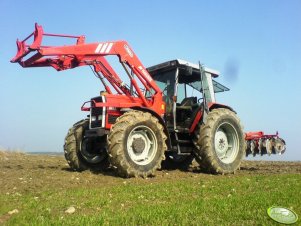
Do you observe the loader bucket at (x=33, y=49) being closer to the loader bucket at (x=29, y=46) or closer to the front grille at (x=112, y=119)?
the loader bucket at (x=29, y=46)

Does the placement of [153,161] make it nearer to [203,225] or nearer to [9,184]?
[9,184]

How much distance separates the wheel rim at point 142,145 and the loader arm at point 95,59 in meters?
1.25

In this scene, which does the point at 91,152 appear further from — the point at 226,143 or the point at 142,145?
the point at 226,143

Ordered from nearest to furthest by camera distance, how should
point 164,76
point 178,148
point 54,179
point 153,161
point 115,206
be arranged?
point 115,206 < point 54,179 < point 153,161 < point 178,148 < point 164,76

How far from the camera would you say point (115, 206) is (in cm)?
595

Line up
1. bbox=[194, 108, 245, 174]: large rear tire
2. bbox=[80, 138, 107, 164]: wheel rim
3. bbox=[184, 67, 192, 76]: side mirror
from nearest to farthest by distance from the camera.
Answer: bbox=[194, 108, 245, 174]: large rear tire < bbox=[80, 138, 107, 164]: wheel rim < bbox=[184, 67, 192, 76]: side mirror

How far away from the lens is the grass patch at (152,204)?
195 inches

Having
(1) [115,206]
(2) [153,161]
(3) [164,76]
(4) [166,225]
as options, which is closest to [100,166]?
(2) [153,161]

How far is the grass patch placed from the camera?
4.95m

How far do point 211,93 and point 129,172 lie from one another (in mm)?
4236

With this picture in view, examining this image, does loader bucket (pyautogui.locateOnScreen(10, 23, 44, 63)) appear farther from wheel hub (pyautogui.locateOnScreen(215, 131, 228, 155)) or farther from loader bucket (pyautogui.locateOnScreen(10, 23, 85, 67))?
wheel hub (pyautogui.locateOnScreen(215, 131, 228, 155))

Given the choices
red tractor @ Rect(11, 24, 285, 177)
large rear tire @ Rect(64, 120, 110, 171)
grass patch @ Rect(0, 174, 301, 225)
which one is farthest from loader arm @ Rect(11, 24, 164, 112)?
grass patch @ Rect(0, 174, 301, 225)

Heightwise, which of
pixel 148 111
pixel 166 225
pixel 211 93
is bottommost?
pixel 166 225

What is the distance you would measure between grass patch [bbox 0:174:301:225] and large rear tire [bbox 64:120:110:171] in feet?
9.16
